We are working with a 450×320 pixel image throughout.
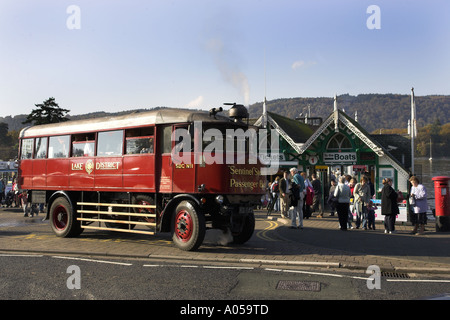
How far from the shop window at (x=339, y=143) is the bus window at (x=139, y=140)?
17.7 metres

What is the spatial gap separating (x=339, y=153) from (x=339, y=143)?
0.70m

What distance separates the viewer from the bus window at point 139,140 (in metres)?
10.7

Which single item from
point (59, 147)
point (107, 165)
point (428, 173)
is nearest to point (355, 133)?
point (428, 173)

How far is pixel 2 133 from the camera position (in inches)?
4186

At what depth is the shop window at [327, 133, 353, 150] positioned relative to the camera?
84.5ft

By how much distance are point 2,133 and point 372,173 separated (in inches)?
4130

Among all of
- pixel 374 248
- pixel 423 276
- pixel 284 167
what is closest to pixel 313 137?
pixel 284 167

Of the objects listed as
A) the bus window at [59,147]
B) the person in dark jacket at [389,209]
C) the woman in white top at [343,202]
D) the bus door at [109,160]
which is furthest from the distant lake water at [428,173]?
the bus window at [59,147]

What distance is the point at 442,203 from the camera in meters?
14.2

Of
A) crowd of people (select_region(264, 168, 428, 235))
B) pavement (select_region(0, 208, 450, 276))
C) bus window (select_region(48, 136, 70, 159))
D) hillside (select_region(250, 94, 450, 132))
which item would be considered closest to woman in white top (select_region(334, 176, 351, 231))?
crowd of people (select_region(264, 168, 428, 235))

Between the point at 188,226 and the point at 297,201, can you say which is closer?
the point at 188,226

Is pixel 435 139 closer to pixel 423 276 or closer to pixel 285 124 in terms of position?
pixel 285 124

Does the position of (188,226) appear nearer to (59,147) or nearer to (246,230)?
(246,230)

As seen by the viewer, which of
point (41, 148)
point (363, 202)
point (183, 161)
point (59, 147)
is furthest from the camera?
point (363, 202)
